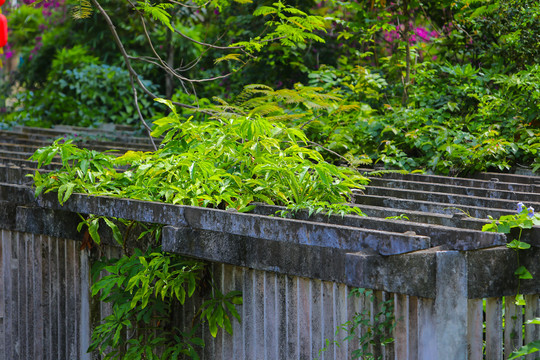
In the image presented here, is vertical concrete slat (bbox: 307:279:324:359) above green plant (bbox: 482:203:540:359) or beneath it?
beneath

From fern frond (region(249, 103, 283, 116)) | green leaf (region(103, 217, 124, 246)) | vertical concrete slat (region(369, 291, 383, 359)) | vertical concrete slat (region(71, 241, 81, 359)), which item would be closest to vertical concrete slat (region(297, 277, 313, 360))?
vertical concrete slat (region(369, 291, 383, 359))

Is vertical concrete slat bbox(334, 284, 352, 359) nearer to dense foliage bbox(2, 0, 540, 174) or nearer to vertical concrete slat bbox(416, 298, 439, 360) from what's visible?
vertical concrete slat bbox(416, 298, 439, 360)

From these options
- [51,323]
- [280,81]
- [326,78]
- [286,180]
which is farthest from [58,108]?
[286,180]

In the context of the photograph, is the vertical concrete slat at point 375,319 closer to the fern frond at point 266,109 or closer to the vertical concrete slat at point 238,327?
the vertical concrete slat at point 238,327

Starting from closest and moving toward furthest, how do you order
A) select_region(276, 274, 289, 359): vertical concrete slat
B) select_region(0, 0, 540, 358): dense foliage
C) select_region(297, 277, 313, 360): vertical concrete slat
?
select_region(297, 277, 313, 360): vertical concrete slat, select_region(276, 274, 289, 359): vertical concrete slat, select_region(0, 0, 540, 358): dense foliage

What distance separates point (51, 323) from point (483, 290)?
329 cm

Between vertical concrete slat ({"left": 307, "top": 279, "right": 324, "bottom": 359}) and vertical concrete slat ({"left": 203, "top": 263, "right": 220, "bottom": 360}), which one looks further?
vertical concrete slat ({"left": 203, "top": 263, "right": 220, "bottom": 360})

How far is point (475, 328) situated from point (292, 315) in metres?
0.94

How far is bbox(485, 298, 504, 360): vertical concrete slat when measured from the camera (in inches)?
118

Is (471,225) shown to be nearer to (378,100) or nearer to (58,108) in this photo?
(378,100)

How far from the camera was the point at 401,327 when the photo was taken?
3041 mm

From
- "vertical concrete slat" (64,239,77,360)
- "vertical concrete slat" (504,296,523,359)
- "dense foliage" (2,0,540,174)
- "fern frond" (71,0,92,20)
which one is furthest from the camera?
"dense foliage" (2,0,540,174)

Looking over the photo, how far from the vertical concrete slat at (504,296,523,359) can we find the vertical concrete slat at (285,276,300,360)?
1.00m

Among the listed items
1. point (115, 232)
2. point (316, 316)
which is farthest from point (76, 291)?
point (316, 316)
